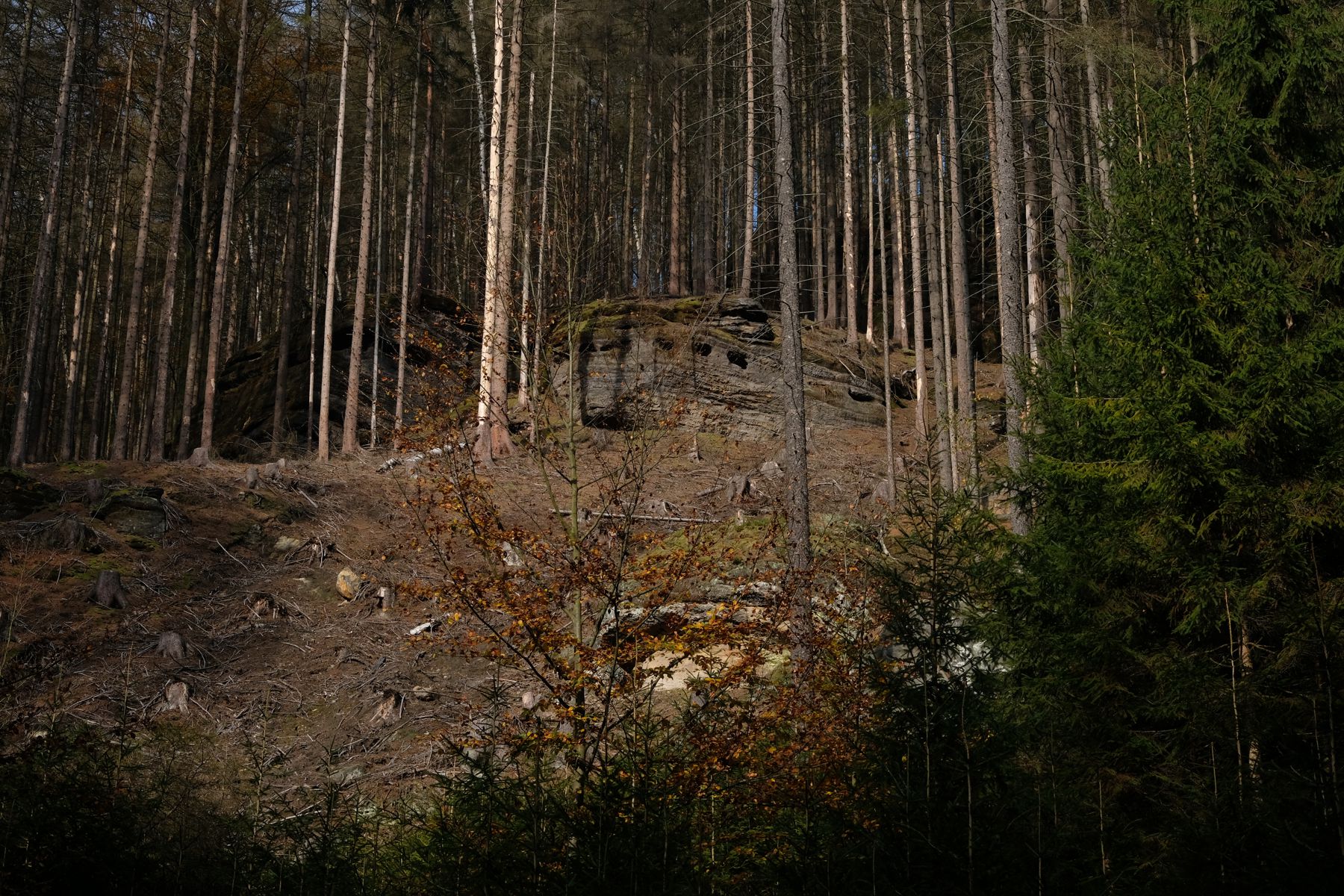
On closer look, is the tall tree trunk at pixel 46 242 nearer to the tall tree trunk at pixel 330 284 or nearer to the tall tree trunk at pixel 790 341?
the tall tree trunk at pixel 330 284

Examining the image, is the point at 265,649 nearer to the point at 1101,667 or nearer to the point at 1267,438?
the point at 1101,667

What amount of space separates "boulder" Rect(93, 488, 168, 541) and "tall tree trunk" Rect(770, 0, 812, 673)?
30.0 ft

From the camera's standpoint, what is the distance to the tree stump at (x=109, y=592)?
37.0 feet

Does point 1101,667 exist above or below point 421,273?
below

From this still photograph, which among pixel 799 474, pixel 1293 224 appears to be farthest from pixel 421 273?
pixel 1293 224

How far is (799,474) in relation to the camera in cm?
1033

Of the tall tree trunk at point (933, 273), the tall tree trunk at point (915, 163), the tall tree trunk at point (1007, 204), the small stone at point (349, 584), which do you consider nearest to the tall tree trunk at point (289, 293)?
the small stone at point (349, 584)

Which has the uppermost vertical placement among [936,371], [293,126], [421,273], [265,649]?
[293,126]

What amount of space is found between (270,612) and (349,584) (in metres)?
1.18

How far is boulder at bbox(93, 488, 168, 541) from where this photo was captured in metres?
12.9

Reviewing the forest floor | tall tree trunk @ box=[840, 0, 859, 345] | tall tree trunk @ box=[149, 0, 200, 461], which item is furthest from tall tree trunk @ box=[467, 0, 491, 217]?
tall tree trunk @ box=[840, 0, 859, 345]

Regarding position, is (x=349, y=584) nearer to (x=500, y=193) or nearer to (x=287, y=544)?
(x=287, y=544)

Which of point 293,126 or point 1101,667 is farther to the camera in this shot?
point 293,126

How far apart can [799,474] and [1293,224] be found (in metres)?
5.12
